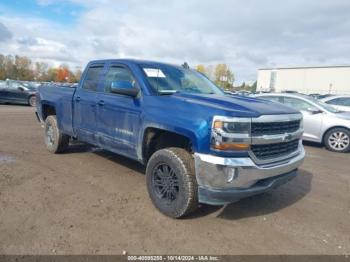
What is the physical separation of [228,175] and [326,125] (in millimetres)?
6689

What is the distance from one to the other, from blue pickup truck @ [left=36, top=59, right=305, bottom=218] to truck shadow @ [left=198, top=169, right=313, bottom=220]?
580 millimetres

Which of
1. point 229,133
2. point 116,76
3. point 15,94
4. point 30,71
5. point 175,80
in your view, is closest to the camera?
point 229,133

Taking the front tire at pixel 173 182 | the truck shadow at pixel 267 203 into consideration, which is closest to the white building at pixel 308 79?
the truck shadow at pixel 267 203

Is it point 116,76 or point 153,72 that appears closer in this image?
point 153,72

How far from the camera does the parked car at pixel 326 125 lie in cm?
866

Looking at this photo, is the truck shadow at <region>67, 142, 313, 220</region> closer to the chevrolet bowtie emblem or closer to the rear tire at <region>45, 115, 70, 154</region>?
the chevrolet bowtie emblem

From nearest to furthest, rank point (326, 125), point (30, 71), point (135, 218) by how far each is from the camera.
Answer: point (135, 218) → point (326, 125) → point (30, 71)

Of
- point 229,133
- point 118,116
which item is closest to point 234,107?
point 229,133

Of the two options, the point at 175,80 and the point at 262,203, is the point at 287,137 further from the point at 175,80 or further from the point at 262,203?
the point at 175,80

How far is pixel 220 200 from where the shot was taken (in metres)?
3.44

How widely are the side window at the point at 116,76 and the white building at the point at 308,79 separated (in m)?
60.4

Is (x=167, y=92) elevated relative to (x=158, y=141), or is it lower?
elevated

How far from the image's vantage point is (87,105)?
5.37 m

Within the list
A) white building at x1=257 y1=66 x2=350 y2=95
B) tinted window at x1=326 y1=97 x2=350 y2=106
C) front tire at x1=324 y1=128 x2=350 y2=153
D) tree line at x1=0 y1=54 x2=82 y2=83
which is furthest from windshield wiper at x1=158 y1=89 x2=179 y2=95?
tree line at x1=0 y1=54 x2=82 y2=83
